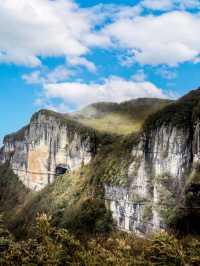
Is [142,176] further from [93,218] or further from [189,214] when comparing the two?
[189,214]

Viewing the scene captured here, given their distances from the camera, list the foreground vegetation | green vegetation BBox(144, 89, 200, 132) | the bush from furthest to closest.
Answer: the bush < green vegetation BBox(144, 89, 200, 132) < the foreground vegetation

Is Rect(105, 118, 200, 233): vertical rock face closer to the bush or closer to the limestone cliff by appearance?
the limestone cliff

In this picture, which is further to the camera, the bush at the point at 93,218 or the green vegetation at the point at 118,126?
the green vegetation at the point at 118,126

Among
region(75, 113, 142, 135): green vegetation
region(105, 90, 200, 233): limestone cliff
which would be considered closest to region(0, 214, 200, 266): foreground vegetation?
region(105, 90, 200, 233): limestone cliff

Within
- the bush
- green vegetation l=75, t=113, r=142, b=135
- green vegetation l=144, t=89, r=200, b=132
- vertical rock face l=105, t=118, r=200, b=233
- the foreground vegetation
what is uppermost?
green vegetation l=75, t=113, r=142, b=135

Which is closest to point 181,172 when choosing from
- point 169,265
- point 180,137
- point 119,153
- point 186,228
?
point 180,137

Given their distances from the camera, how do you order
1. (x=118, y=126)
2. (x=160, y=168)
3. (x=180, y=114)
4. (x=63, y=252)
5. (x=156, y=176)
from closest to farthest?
(x=63, y=252) < (x=180, y=114) < (x=160, y=168) < (x=156, y=176) < (x=118, y=126)

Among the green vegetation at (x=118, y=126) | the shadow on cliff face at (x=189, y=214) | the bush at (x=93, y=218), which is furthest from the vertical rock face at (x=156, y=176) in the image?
the green vegetation at (x=118, y=126)

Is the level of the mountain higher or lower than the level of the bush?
higher

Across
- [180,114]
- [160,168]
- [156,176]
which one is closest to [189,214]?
[156,176]

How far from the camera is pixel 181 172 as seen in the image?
124 meters

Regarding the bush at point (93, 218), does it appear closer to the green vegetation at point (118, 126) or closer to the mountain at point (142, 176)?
the mountain at point (142, 176)

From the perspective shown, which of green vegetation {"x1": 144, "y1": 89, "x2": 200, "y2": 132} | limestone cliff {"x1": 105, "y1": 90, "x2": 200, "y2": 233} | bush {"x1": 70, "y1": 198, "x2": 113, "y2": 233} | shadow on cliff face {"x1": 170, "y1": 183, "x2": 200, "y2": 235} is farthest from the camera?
bush {"x1": 70, "y1": 198, "x2": 113, "y2": 233}

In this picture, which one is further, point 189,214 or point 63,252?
point 189,214
